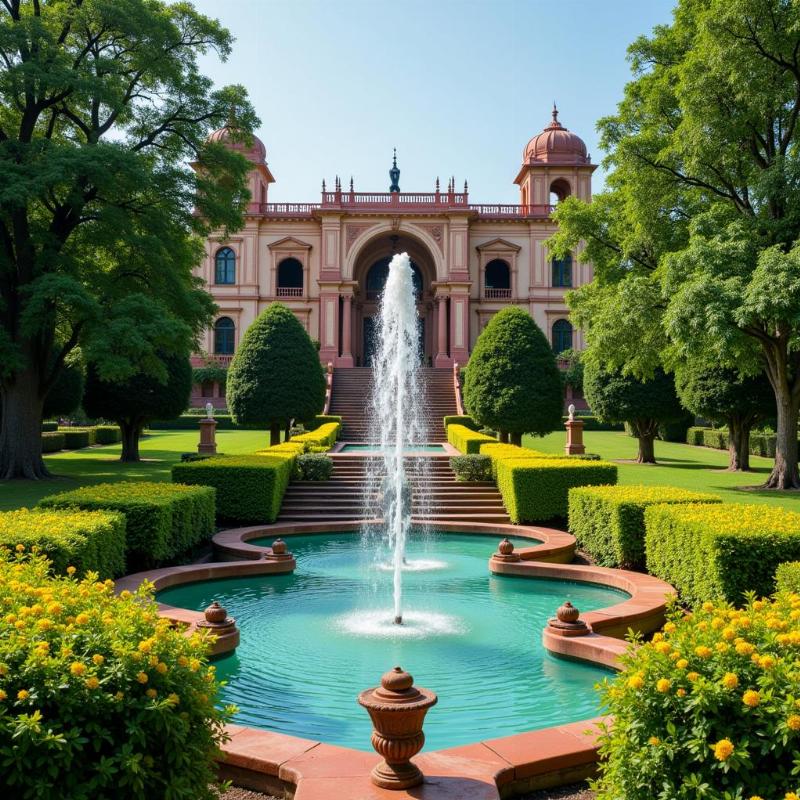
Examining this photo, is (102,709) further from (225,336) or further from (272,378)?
(225,336)

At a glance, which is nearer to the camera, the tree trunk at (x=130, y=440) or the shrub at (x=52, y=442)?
the tree trunk at (x=130, y=440)

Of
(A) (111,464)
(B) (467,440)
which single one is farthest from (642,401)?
(A) (111,464)

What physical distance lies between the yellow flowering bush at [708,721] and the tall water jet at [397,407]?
16.1 feet

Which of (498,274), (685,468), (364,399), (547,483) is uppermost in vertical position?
(498,274)

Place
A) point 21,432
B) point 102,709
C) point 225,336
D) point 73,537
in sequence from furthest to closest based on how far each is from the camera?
point 225,336 < point 21,432 < point 73,537 < point 102,709

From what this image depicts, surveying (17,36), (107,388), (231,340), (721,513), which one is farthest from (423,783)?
Answer: (231,340)

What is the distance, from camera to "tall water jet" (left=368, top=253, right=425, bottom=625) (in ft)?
38.2

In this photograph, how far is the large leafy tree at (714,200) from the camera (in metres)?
16.3

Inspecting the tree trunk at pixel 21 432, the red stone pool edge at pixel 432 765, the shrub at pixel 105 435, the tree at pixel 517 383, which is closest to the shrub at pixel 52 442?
the shrub at pixel 105 435

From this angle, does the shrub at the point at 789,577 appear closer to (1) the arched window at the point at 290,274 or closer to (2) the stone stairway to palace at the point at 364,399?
(2) the stone stairway to palace at the point at 364,399

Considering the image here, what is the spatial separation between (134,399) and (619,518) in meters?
17.8

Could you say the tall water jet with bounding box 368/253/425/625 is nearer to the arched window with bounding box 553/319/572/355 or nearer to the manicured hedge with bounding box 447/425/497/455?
the manicured hedge with bounding box 447/425/497/455

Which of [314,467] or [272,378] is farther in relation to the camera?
[272,378]

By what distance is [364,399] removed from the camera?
116 feet
